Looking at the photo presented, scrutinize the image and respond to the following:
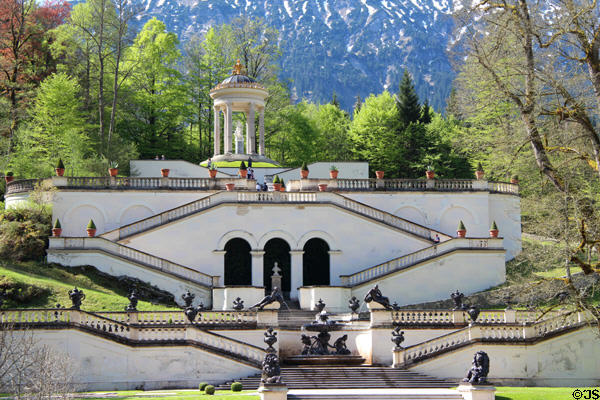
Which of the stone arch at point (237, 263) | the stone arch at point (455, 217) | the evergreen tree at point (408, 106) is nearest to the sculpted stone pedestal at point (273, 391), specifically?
the stone arch at point (237, 263)

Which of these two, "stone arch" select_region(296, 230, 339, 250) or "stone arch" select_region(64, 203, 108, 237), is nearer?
"stone arch" select_region(296, 230, 339, 250)

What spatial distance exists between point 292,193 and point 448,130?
107 ft

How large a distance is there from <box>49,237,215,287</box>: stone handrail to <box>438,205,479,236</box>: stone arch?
15.0 metres

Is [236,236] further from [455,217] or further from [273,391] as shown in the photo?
[273,391]

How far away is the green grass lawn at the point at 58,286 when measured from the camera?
114 feet

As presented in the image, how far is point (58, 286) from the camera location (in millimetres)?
36031

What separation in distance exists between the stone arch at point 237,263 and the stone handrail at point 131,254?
3579mm

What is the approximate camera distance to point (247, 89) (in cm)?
5541

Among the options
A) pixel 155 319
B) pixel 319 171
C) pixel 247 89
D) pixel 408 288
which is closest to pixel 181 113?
pixel 247 89

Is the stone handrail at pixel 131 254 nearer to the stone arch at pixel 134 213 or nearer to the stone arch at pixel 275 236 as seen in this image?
the stone arch at pixel 275 236

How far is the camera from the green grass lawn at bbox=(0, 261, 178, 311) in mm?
34656

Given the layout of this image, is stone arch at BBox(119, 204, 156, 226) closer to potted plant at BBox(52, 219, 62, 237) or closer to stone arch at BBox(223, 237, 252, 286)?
stone arch at BBox(223, 237, 252, 286)

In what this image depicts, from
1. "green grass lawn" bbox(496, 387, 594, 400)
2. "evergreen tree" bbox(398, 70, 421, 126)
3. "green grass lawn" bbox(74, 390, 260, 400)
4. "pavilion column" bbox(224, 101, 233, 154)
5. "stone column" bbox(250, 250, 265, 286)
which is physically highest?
"evergreen tree" bbox(398, 70, 421, 126)

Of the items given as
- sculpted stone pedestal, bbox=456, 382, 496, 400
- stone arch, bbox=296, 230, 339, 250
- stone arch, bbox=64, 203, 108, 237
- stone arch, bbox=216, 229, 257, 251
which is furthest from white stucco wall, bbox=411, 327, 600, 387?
stone arch, bbox=64, 203, 108, 237
